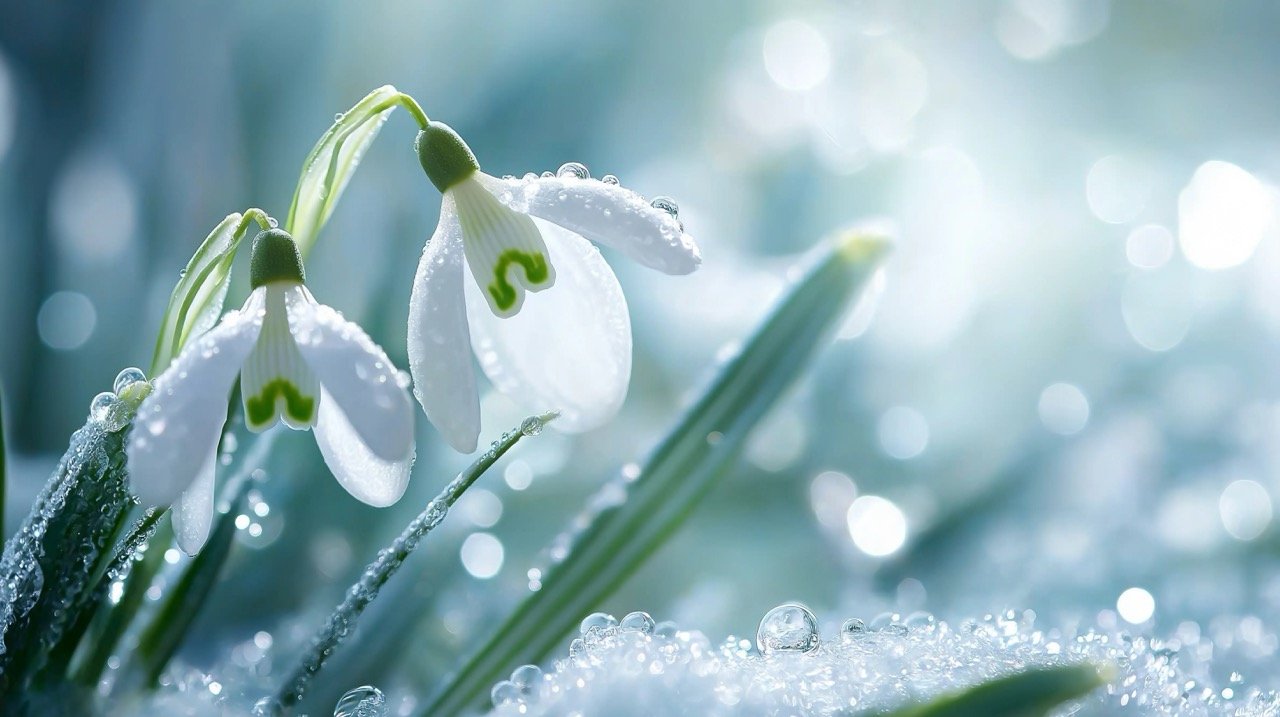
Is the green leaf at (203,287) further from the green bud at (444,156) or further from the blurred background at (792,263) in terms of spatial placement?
the blurred background at (792,263)

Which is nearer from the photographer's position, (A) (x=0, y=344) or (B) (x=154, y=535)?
(B) (x=154, y=535)

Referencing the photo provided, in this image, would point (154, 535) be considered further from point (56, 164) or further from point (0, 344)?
point (56, 164)

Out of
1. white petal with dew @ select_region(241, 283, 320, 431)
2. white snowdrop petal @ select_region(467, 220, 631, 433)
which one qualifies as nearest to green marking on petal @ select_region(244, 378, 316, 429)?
white petal with dew @ select_region(241, 283, 320, 431)

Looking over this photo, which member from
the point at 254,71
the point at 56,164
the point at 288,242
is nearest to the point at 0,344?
the point at 56,164

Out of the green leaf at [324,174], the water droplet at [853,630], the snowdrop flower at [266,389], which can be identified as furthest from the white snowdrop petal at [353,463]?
the water droplet at [853,630]

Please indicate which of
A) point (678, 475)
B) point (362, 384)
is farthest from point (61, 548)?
point (678, 475)
